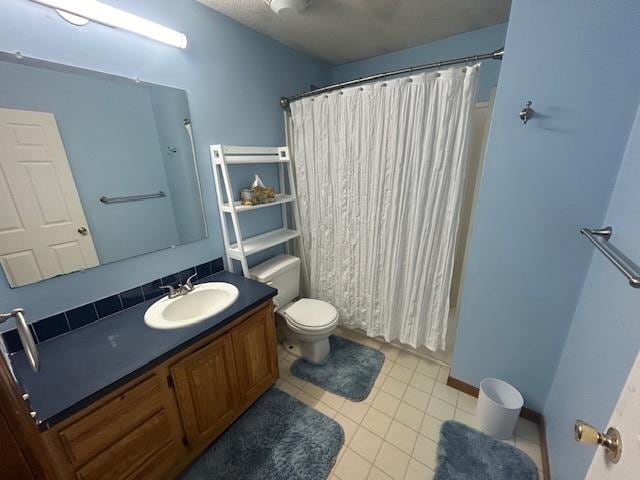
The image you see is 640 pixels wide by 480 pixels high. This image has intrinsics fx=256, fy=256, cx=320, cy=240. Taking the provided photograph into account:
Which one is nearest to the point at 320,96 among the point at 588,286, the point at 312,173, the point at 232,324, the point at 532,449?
the point at 312,173

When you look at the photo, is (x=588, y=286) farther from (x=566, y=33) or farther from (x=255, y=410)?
(x=255, y=410)

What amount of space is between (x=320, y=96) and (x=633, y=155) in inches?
64.3

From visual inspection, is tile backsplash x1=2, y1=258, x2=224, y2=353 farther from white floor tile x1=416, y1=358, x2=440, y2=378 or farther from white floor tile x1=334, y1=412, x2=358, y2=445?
white floor tile x1=416, y1=358, x2=440, y2=378

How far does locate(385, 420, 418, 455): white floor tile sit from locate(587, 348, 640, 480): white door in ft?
3.45

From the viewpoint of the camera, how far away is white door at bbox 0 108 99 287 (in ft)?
3.30

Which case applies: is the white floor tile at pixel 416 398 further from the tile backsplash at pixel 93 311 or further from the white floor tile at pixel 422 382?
the tile backsplash at pixel 93 311

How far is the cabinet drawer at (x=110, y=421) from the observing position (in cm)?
88

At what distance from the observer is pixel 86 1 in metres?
1.05

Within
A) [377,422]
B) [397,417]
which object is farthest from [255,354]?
[397,417]

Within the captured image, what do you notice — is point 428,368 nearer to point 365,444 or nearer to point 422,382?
point 422,382

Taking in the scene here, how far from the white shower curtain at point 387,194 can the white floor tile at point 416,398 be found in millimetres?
322

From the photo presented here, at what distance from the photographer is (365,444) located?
1.40m

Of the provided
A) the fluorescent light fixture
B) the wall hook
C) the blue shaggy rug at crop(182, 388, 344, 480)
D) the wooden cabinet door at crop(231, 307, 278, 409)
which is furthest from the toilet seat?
the fluorescent light fixture

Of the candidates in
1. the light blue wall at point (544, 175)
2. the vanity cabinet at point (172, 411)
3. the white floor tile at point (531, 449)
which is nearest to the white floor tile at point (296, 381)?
the vanity cabinet at point (172, 411)
